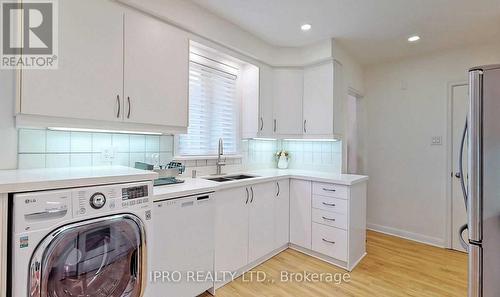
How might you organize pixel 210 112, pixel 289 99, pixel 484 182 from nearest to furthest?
pixel 484 182
pixel 210 112
pixel 289 99

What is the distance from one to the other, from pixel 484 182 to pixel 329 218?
1.42 metres

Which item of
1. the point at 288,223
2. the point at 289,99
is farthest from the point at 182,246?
the point at 289,99

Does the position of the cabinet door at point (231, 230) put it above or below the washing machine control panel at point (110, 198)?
below

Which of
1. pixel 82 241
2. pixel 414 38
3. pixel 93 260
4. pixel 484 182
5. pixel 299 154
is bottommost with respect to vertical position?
pixel 93 260

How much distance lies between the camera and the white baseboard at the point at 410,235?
3.11m

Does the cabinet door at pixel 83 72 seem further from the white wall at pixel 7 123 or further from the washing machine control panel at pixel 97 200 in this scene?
the washing machine control panel at pixel 97 200

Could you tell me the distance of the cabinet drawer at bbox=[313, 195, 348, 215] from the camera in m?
2.47

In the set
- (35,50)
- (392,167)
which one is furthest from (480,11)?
(35,50)

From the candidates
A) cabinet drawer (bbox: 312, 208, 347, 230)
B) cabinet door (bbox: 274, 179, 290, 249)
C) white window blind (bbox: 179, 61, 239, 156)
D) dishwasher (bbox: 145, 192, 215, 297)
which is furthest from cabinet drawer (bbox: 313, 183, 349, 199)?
dishwasher (bbox: 145, 192, 215, 297)

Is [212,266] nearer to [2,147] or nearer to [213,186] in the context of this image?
[213,186]

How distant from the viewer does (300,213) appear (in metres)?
2.81

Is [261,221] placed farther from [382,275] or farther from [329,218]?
[382,275]

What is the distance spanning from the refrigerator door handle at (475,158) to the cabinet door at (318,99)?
1.58 meters

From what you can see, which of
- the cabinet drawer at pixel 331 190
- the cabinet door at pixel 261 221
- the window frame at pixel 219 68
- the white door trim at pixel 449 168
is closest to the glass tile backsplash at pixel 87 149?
the window frame at pixel 219 68
